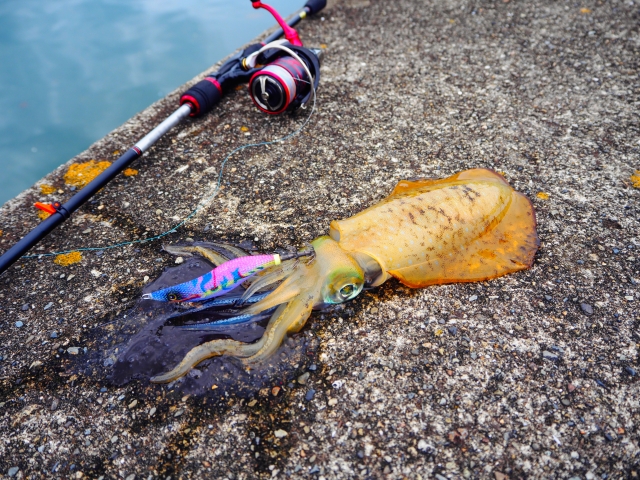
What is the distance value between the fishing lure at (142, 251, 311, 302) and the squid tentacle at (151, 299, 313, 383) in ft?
0.98

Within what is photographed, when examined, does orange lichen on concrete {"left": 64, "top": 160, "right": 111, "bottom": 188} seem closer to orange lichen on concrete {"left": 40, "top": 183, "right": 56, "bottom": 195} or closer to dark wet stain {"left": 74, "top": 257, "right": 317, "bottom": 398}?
orange lichen on concrete {"left": 40, "top": 183, "right": 56, "bottom": 195}

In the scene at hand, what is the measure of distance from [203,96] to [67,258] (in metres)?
2.01

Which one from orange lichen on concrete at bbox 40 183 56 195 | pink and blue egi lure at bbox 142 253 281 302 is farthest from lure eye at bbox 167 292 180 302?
orange lichen on concrete at bbox 40 183 56 195

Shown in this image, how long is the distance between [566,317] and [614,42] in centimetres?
412

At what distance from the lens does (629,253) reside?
127 inches

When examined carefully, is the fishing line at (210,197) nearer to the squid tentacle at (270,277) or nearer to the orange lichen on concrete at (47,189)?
the orange lichen on concrete at (47,189)

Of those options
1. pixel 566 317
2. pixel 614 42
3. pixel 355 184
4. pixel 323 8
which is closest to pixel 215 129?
pixel 355 184

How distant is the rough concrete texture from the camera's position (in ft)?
7.88

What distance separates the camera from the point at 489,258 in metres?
3.17

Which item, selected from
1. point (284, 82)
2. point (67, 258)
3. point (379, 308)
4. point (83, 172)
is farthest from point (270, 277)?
point (83, 172)

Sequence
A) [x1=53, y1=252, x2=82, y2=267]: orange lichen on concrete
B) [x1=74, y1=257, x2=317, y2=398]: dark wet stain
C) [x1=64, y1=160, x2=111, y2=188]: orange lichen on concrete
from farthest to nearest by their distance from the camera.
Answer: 1. [x1=64, y1=160, x2=111, y2=188]: orange lichen on concrete
2. [x1=53, y1=252, x2=82, y2=267]: orange lichen on concrete
3. [x1=74, y1=257, x2=317, y2=398]: dark wet stain

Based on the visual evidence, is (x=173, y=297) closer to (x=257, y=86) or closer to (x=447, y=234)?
(x=447, y=234)

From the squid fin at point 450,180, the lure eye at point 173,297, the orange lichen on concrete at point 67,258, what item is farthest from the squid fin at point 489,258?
the orange lichen on concrete at point 67,258

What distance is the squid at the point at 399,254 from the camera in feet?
9.17
